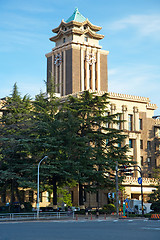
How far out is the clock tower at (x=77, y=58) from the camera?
99.6 meters

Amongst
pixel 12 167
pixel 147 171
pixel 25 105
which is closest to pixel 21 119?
pixel 25 105

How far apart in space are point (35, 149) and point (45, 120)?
433 centimetres

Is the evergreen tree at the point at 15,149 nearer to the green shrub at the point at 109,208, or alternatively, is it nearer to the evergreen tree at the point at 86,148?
the evergreen tree at the point at 86,148

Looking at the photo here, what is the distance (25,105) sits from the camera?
220 feet

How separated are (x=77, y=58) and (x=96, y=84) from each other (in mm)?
7511

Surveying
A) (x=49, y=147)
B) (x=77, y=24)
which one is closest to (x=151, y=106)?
(x=77, y=24)

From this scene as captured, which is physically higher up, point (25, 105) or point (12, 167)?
point (25, 105)

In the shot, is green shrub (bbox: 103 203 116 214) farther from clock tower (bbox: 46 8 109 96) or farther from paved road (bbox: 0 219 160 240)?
clock tower (bbox: 46 8 109 96)

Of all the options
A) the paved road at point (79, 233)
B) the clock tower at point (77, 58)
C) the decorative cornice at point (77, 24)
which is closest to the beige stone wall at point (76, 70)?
the clock tower at point (77, 58)

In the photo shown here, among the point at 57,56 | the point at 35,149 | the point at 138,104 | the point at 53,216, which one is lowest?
the point at 53,216

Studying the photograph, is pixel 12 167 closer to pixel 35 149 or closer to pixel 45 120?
pixel 35 149

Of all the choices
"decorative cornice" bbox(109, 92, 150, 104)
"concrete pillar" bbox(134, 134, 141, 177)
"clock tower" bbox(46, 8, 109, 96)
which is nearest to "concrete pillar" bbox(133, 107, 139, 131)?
"concrete pillar" bbox(134, 134, 141, 177)

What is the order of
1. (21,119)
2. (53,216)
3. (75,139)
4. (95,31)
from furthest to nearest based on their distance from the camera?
(95,31) < (21,119) < (75,139) < (53,216)

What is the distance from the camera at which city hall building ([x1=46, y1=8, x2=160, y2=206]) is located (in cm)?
8175
